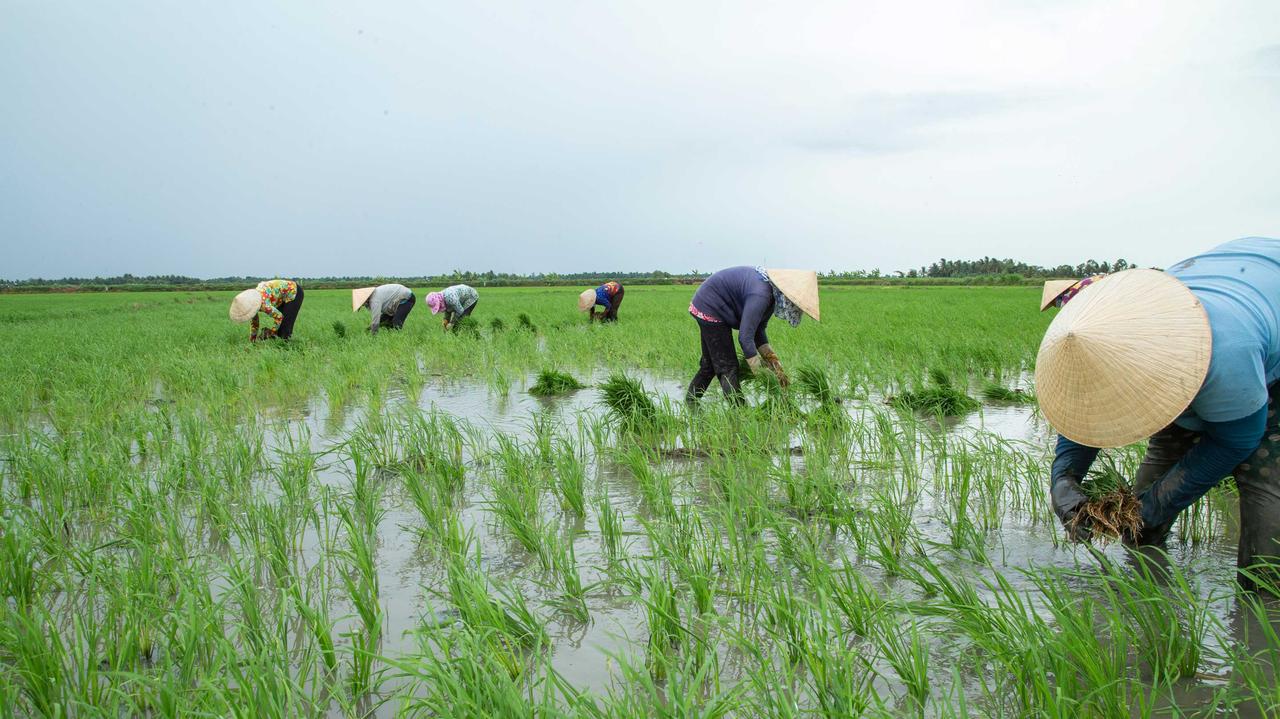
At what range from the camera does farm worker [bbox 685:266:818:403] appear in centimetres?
443

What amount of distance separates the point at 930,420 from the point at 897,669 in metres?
3.38

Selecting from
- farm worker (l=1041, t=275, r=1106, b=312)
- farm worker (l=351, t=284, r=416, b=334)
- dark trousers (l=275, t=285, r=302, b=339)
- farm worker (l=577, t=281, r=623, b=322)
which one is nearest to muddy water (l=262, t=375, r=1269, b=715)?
farm worker (l=1041, t=275, r=1106, b=312)

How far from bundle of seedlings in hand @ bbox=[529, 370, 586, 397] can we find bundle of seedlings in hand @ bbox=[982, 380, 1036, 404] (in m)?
3.43

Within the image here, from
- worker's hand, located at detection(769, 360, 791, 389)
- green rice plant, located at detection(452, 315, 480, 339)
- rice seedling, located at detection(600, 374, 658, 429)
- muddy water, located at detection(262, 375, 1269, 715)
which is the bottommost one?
muddy water, located at detection(262, 375, 1269, 715)

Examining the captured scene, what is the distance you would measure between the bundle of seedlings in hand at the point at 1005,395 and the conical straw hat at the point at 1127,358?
3737 millimetres

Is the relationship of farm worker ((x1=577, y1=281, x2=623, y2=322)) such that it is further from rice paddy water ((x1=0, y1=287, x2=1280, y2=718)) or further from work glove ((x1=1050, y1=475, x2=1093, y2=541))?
work glove ((x1=1050, y1=475, x2=1093, y2=541))

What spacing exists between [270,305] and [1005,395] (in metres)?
8.36

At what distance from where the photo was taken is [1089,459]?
84.0 inches

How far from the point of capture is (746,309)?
4.45m

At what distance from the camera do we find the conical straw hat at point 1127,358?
167 cm

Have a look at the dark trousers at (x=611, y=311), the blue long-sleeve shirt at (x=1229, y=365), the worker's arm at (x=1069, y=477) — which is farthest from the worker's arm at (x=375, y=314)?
the blue long-sleeve shirt at (x=1229, y=365)

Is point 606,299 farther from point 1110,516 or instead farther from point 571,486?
point 1110,516

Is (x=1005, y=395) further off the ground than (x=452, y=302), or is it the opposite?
(x=452, y=302)

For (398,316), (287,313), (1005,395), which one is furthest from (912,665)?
(398,316)
